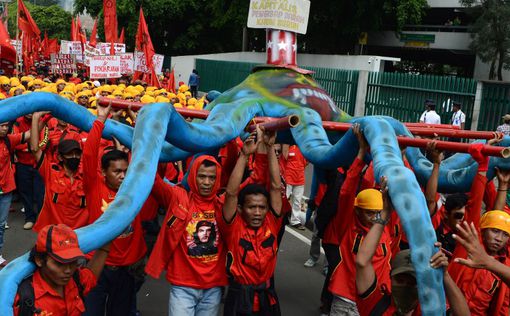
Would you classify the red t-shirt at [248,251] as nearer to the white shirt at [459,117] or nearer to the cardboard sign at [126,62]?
the white shirt at [459,117]

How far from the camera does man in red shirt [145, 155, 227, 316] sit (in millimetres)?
3869

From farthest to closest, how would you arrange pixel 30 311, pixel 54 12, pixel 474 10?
1. pixel 54 12
2. pixel 474 10
3. pixel 30 311

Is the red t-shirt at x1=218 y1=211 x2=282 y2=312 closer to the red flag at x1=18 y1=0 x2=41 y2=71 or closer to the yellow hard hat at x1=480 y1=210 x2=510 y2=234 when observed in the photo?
the yellow hard hat at x1=480 y1=210 x2=510 y2=234

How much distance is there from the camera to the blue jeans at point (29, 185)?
7645 mm

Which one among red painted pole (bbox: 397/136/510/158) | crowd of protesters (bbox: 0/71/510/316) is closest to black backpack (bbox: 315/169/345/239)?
crowd of protesters (bbox: 0/71/510/316)

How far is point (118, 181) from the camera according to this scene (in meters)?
4.20

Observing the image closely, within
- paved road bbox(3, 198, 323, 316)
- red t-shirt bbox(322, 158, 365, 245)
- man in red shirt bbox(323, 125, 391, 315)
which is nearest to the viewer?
red t-shirt bbox(322, 158, 365, 245)


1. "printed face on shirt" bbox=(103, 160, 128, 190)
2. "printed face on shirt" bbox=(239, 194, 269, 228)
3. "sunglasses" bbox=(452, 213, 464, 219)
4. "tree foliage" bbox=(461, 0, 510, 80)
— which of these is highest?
"tree foliage" bbox=(461, 0, 510, 80)

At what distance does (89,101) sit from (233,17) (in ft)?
67.0

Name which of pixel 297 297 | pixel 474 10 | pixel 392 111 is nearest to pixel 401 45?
pixel 474 10

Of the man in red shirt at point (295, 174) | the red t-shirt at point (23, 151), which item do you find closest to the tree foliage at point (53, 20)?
the red t-shirt at point (23, 151)

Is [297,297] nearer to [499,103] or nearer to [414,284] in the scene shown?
[414,284]

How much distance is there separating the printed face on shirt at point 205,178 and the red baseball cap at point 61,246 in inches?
50.9

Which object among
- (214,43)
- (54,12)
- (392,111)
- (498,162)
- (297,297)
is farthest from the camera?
(54,12)
